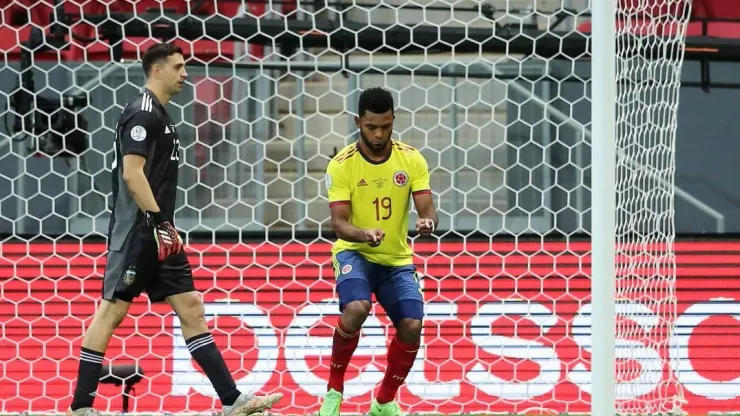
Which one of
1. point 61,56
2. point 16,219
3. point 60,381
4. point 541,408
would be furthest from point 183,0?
point 541,408

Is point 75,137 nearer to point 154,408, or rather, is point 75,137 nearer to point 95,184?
point 95,184

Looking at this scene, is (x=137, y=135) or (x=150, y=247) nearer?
(x=137, y=135)

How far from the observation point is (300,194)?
6.17 metres

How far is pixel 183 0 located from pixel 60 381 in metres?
2.20

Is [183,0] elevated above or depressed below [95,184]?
above

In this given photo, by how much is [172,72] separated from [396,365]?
159 cm

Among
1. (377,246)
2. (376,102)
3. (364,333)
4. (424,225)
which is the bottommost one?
(364,333)

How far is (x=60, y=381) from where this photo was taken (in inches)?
241

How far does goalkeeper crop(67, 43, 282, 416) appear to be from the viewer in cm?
461

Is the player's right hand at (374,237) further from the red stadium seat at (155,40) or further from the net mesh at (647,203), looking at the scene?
the red stadium seat at (155,40)

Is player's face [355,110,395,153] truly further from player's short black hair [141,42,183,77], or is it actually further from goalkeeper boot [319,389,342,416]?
goalkeeper boot [319,389,342,416]

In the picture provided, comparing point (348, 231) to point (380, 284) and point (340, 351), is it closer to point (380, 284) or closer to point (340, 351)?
point (380, 284)

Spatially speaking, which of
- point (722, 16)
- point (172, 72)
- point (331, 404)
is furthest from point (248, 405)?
point (722, 16)

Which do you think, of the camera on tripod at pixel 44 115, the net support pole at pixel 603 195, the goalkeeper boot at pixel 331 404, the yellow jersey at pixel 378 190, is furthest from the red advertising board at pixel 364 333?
the net support pole at pixel 603 195
